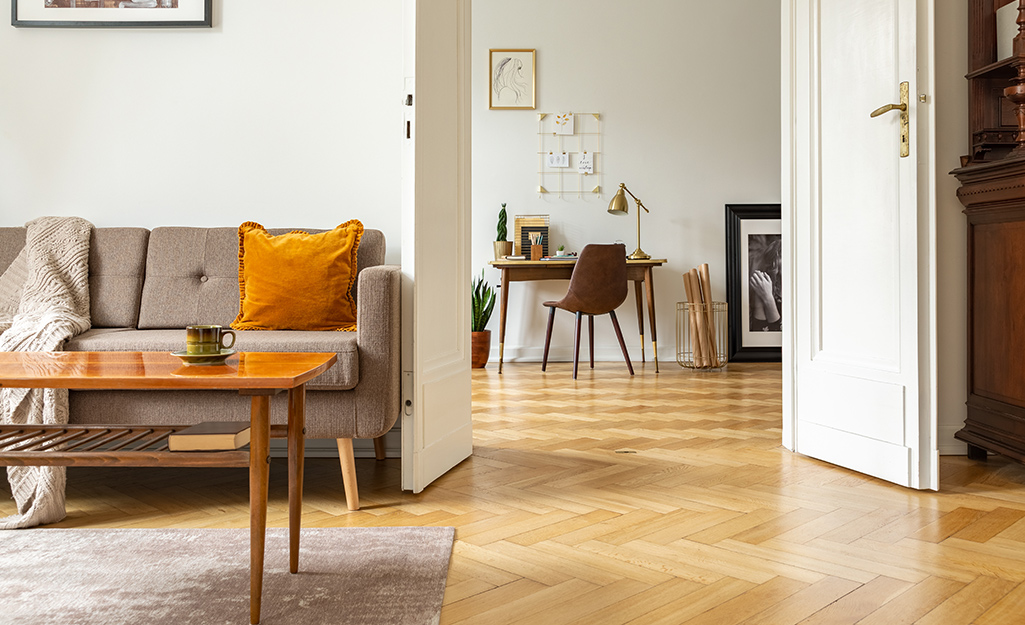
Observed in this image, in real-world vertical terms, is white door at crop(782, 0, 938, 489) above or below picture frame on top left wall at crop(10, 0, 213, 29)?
below

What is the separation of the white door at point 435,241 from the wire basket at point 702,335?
2934 mm

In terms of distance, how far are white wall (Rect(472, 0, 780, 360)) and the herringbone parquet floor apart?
257 centimetres

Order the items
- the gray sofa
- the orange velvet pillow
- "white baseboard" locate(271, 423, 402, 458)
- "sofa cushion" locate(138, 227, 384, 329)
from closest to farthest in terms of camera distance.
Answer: the gray sofa < the orange velvet pillow < "sofa cushion" locate(138, 227, 384, 329) < "white baseboard" locate(271, 423, 402, 458)

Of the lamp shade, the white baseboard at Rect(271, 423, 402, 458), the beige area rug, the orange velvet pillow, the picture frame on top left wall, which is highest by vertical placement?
the picture frame on top left wall

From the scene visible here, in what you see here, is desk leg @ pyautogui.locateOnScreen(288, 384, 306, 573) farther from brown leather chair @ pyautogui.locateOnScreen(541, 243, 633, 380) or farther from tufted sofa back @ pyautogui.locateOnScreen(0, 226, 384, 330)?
brown leather chair @ pyautogui.locateOnScreen(541, 243, 633, 380)

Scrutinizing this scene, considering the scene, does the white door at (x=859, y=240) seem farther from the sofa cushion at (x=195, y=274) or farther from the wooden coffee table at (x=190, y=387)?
the wooden coffee table at (x=190, y=387)

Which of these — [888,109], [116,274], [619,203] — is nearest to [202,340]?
[116,274]

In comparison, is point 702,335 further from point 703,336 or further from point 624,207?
point 624,207

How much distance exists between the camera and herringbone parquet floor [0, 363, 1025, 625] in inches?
54.7

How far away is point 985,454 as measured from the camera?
99.1 inches

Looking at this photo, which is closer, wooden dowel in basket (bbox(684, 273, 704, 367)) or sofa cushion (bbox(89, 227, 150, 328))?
sofa cushion (bbox(89, 227, 150, 328))

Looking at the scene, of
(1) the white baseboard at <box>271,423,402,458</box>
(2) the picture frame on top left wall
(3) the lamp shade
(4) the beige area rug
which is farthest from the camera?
(3) the lamp shade

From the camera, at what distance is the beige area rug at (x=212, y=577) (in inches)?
52.2

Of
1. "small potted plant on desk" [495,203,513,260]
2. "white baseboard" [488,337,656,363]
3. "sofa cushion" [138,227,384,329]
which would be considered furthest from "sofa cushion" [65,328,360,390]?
"white baseboard" [488,337,656,363]
